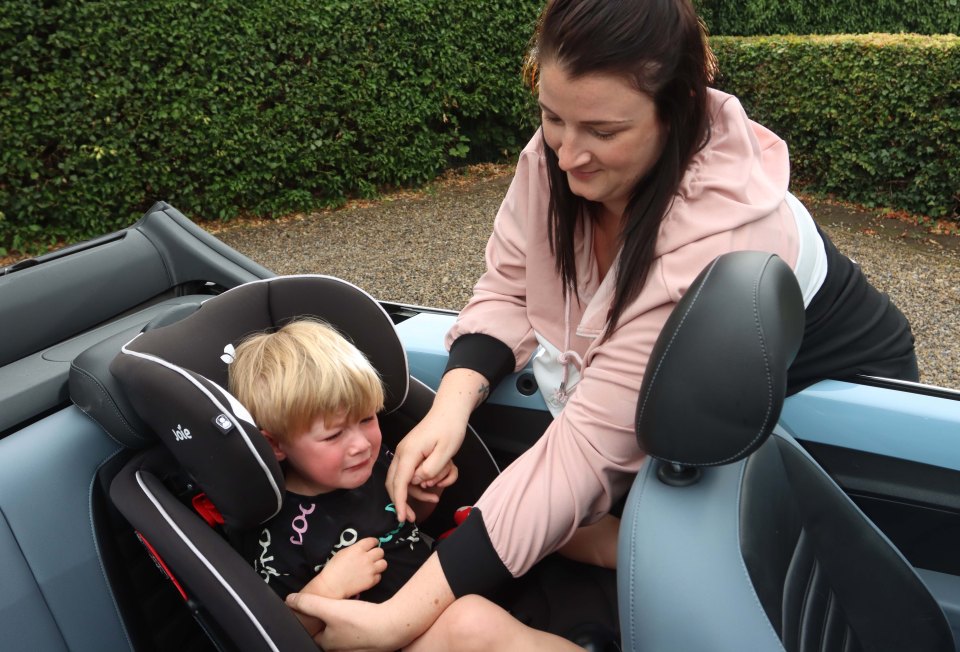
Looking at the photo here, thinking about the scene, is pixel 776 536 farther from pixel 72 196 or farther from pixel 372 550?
pixel 72 196

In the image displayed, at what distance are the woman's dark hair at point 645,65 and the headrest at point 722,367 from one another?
29 centimetres

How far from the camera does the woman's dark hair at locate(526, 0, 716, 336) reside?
116 cm

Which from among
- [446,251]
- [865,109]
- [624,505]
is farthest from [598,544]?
[865,109]

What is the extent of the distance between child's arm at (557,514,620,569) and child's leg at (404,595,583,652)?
14.1 inches

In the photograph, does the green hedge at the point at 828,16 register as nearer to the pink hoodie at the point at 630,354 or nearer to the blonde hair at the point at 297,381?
the pink hoodie at the point at 630,354

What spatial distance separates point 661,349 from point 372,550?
2.50 ft

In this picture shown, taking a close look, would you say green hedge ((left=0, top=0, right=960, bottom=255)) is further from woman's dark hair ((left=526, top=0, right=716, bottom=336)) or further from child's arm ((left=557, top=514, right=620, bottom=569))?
child's arm ((left=557, top=514, right=620, bottom=569))

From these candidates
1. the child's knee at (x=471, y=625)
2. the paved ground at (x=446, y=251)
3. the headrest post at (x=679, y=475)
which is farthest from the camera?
the paved ground at (x=446, y=251)

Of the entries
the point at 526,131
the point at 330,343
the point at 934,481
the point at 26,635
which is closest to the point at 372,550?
the point at 330,343

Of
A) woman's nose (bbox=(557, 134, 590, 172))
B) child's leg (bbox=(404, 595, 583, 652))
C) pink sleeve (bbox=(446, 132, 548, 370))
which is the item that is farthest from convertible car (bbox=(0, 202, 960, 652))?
woman's nose (bbox=(557, 134, 590, 172))

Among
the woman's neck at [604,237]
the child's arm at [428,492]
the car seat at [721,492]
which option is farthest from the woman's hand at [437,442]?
the car seat at [721,492]

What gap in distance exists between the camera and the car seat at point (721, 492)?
970 millimetres

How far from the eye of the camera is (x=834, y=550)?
1247 mm

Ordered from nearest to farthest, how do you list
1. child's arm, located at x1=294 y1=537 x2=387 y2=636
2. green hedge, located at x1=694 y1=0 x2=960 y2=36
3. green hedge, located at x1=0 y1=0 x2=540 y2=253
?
child's arm, located at x1=294 y1=537 x2=387 y2=636 → green hedge, located at x1=0 y1=0 x2=540 y2=253 → green hedge, located at x1=694 y1=0 x2=960 y2=36
